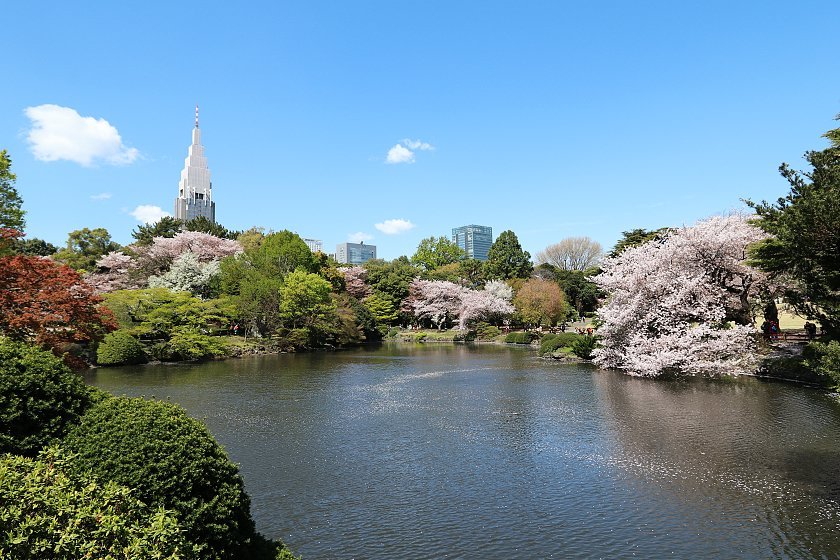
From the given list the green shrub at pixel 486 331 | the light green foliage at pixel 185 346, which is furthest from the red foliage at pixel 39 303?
the green shrub at pixel 486 331

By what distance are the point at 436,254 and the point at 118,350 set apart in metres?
50.8

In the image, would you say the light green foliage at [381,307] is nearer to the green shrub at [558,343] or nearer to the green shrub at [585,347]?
the green shrub at [558,343]

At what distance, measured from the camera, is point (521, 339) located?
135 ft

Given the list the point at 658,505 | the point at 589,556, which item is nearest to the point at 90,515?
the point at 589,556

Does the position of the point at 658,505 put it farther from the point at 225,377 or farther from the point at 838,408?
the point at 225,377

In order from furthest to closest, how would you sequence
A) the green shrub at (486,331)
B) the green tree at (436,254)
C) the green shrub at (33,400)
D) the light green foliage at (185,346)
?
the green tree at (436,254), the green shrub at (486,331), the light green foliage at (185,346), the green shrub at (33,400)

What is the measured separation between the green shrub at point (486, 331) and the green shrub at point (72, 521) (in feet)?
143

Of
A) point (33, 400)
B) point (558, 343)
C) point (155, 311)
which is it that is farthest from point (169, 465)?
point (558, 343)

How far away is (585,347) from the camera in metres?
28.0

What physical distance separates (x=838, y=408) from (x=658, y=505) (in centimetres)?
1013

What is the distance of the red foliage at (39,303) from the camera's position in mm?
14273

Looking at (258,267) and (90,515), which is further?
(258,267)

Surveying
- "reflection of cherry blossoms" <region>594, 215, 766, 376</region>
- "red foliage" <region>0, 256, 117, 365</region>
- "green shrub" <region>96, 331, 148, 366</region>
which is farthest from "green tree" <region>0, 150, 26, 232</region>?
"reflection of cherry blossoms" <region>594, 215, 766, 376</region>

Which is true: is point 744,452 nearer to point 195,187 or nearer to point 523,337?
point 523,337
